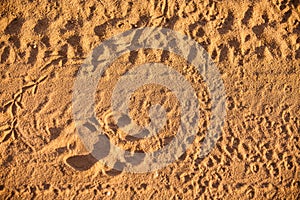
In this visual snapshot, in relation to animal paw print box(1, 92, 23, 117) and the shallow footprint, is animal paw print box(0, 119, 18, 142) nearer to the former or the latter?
animal paw print box(1, 92, 23, 117)

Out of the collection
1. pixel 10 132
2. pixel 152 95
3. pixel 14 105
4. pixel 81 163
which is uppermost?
pixel 152 95

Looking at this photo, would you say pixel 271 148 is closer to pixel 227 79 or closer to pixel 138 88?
pixel 227 79

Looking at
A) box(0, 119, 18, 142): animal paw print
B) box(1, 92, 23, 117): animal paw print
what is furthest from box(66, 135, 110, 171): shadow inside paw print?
box(1, 92, 23, 117): animal paw print

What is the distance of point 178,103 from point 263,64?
893mm

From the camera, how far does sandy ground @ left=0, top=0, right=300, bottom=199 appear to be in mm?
3490

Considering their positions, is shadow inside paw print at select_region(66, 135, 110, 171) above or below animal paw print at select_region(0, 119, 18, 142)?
below

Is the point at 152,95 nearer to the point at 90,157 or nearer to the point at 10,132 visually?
the point at 90,157

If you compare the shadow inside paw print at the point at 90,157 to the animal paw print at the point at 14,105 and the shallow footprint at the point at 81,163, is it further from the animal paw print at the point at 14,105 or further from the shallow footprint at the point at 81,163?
the animal paw print at the point at 14,105

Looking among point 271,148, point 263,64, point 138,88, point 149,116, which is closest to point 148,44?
point 138,88

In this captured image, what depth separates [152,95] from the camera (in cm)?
357

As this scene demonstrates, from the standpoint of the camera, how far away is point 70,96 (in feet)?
11.6

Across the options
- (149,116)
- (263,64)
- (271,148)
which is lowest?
(271,148)

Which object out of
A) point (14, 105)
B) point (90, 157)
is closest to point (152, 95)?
point (90, 157)

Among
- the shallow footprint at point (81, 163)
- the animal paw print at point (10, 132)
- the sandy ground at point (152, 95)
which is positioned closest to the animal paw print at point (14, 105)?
Answer: the sandy ground at point (152, 95)
